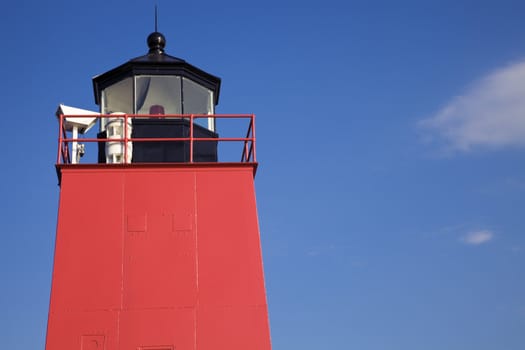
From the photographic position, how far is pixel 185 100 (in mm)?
12078

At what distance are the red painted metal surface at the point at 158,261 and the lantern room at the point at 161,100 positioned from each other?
112cm

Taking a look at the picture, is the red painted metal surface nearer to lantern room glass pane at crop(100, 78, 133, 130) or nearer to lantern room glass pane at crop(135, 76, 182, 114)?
lantern room glass pane at crop(135, 76, 182, 114)

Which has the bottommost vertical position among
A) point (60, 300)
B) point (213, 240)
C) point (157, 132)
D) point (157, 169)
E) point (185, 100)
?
point (60, 300)

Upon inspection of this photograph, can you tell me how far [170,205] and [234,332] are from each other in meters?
2.05

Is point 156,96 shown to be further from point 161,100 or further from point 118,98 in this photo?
point 118,98

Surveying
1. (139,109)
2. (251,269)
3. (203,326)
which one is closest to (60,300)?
(203,326)

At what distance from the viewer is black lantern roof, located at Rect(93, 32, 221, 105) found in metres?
11.9

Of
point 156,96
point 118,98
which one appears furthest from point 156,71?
point 118,98

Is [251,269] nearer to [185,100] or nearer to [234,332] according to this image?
[234,332]

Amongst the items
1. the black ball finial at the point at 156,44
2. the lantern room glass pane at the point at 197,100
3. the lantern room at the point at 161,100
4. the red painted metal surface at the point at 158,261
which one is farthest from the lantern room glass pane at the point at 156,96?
the red painted metal surface at the point at 158,261

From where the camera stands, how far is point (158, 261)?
385 inches

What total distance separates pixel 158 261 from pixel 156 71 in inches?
146

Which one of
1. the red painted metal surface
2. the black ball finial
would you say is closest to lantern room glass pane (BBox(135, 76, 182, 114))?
the black ball finial

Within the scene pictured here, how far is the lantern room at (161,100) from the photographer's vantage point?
11.3 metres
